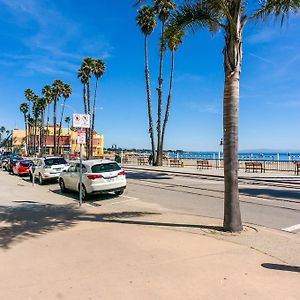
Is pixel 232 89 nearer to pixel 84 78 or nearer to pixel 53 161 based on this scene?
pixel 53 161

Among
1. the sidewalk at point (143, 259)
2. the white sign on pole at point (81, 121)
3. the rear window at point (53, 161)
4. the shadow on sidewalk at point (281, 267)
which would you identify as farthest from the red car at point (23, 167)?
the shadow on sidewalk at point (281, 267)

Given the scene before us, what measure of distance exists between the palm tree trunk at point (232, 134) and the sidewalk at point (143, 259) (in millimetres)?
427

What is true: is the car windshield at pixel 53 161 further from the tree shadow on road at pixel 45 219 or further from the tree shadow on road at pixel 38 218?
the tree shadow on road at pixel 45 219

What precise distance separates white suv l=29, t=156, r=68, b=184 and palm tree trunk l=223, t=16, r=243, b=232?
14.2 metres

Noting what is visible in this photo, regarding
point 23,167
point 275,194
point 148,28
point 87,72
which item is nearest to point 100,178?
point 275,194

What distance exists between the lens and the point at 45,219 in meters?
9.45

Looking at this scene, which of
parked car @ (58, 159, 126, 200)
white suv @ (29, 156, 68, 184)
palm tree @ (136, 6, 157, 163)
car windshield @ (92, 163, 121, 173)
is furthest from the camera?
palm tree @ (136, 6, 157, 163)

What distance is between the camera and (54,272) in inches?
210

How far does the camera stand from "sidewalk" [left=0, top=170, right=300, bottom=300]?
463 centimetres

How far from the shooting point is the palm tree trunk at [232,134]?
26.0 feet

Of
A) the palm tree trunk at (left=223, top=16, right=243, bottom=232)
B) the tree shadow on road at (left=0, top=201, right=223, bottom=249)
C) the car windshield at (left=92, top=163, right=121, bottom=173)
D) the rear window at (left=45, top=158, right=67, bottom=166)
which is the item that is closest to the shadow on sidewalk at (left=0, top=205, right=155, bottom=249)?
the tree shadow on road at (left=0, top=201, right=223, bottom=249)

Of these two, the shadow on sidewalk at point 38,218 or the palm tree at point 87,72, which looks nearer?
the shadow on sidewalk at point 38,218

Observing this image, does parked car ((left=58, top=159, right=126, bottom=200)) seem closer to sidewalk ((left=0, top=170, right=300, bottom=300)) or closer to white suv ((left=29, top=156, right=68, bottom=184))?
sidewalk ((left=0, top=170, right=300, bottom=300))

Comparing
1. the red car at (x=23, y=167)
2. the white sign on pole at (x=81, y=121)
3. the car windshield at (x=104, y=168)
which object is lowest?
the red car at (x=23, y=167)
